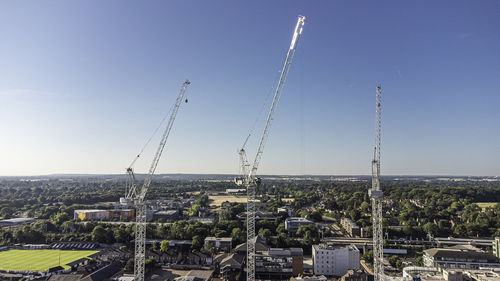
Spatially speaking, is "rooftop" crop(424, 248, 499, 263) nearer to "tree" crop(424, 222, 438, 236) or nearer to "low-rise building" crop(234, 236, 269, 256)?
"tree" crop(424, 222, 438, 236)

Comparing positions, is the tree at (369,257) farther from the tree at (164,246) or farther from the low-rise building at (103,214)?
the low-rise building at (103,214)

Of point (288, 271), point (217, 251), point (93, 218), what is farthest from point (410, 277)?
point (93, 218)

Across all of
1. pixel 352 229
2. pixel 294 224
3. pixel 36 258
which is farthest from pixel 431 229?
pixel 36 258

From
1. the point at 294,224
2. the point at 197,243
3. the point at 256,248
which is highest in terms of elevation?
the point at 256,248

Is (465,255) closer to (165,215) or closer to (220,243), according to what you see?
(220,243)

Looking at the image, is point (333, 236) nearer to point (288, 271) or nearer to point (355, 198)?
point (288, 271)

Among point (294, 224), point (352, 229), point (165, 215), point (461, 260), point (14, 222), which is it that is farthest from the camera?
point (165, 215)

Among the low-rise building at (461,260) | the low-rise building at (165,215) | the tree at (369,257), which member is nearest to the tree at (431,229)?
the low-rise building at (461,260)

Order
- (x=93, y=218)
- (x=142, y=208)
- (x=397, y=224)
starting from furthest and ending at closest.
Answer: (x=93, y=218) → (x=397, y=224) → (x=142, y=208)
